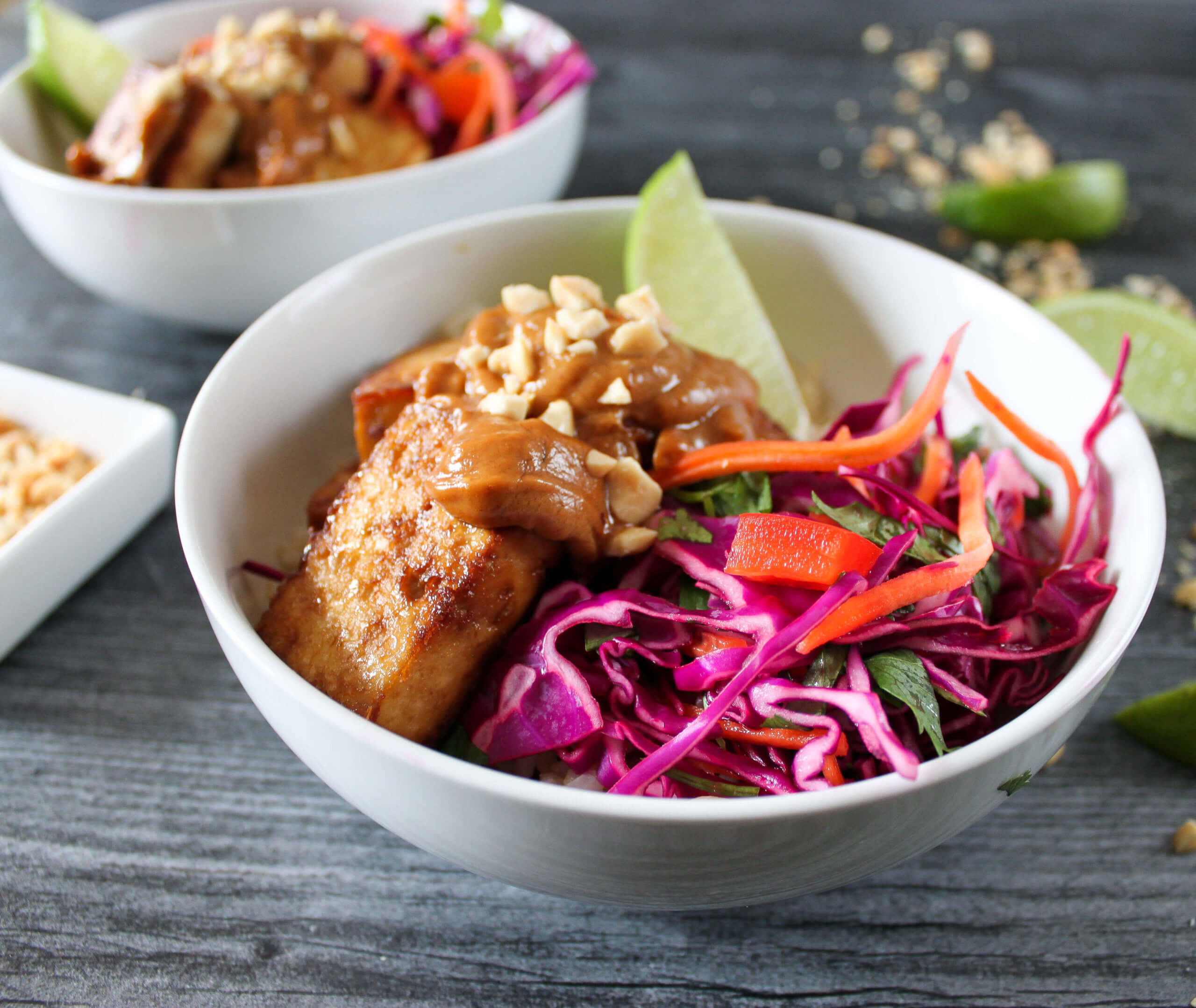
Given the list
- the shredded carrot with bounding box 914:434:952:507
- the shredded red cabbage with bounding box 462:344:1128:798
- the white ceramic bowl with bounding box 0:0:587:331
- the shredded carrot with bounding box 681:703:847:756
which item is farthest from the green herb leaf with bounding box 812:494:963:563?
the white ceramic bowl with bounding box 0:0:587:331

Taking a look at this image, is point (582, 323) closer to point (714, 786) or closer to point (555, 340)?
point (555, 340)

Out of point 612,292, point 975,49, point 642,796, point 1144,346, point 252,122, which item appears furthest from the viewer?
point 975,49

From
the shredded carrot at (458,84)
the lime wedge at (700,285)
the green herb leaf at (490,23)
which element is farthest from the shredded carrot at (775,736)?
the green herb leaf at (490,23)

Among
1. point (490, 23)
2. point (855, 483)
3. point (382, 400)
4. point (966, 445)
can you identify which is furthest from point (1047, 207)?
point (382, 400)

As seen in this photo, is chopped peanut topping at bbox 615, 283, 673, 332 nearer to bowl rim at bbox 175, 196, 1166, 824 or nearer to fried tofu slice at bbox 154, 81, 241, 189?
bowl rim at bbox 175, 196, 1166, 824

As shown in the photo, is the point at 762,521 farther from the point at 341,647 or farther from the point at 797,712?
the point at 341,647

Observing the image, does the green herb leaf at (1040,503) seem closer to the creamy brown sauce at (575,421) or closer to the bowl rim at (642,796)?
the bowl rim at (642,796)
